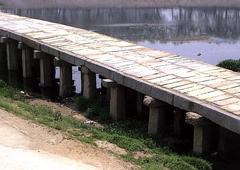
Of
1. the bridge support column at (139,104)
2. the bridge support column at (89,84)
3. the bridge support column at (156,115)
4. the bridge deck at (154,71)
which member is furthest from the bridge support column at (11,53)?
the bridge support column at (156,115)

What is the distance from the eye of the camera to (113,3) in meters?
41.2

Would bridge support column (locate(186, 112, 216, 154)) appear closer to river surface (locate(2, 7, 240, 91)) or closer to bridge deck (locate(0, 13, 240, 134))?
bridge deck (locate(0, 13, 240, 134))

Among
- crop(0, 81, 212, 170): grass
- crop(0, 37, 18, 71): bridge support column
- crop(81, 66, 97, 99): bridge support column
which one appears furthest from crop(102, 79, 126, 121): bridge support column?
crop(0, 37, 18, 71): bridge support column

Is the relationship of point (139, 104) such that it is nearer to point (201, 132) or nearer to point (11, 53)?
point (201, 132)

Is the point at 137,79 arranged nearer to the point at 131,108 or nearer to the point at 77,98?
the point at 131,108

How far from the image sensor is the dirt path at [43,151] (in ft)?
23.2

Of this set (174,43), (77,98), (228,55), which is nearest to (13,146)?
(77,98)

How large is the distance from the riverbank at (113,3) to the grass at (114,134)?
29.0m

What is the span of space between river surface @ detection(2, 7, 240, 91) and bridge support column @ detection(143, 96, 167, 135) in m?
10.8

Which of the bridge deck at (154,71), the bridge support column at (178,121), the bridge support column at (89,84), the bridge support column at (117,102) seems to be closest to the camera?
the bridge deck at (154,71)

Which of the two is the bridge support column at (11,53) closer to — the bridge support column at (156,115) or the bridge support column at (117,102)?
the bridge support column at (117,102)

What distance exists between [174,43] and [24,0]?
61.3 feet

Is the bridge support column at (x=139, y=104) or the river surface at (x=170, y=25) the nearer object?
the bridge support column at (x=139, y=104)

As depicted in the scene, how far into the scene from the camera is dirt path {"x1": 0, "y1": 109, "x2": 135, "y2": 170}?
7.06m
